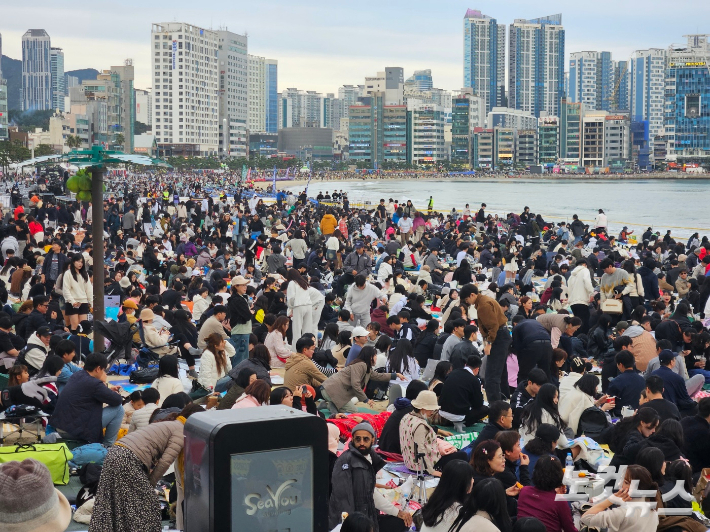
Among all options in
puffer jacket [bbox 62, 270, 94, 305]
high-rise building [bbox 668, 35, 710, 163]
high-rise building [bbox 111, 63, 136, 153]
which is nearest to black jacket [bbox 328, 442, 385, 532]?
puffer jacket [bbox 62, 270, 94, 305]

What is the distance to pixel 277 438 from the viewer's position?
149 inches

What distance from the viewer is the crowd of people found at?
18.5ft

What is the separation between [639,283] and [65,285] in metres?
8.80

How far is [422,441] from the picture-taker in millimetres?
7156

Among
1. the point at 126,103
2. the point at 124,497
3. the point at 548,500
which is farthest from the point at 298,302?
the point at 126,103

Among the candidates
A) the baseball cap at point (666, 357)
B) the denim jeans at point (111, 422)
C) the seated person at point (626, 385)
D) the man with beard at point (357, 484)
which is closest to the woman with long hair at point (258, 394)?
the man with beard at point (357, 484)

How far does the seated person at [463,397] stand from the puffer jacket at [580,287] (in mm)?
5225

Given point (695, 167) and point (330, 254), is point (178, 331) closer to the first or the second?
point (330, 254)

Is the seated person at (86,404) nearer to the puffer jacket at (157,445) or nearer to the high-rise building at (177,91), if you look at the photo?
the puffer jacket at (157,445)

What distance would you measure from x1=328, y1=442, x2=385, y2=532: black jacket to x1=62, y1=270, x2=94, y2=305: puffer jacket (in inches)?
302

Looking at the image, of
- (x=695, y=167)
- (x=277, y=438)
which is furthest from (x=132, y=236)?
(x=695, y=167)

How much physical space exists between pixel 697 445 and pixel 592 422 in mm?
1394

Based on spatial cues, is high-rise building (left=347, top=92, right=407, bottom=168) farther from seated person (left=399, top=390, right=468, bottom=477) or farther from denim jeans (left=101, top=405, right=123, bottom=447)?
seated person (left=399, top=390, right=468, bottom=477)

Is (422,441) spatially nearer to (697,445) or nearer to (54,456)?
(697,445)
